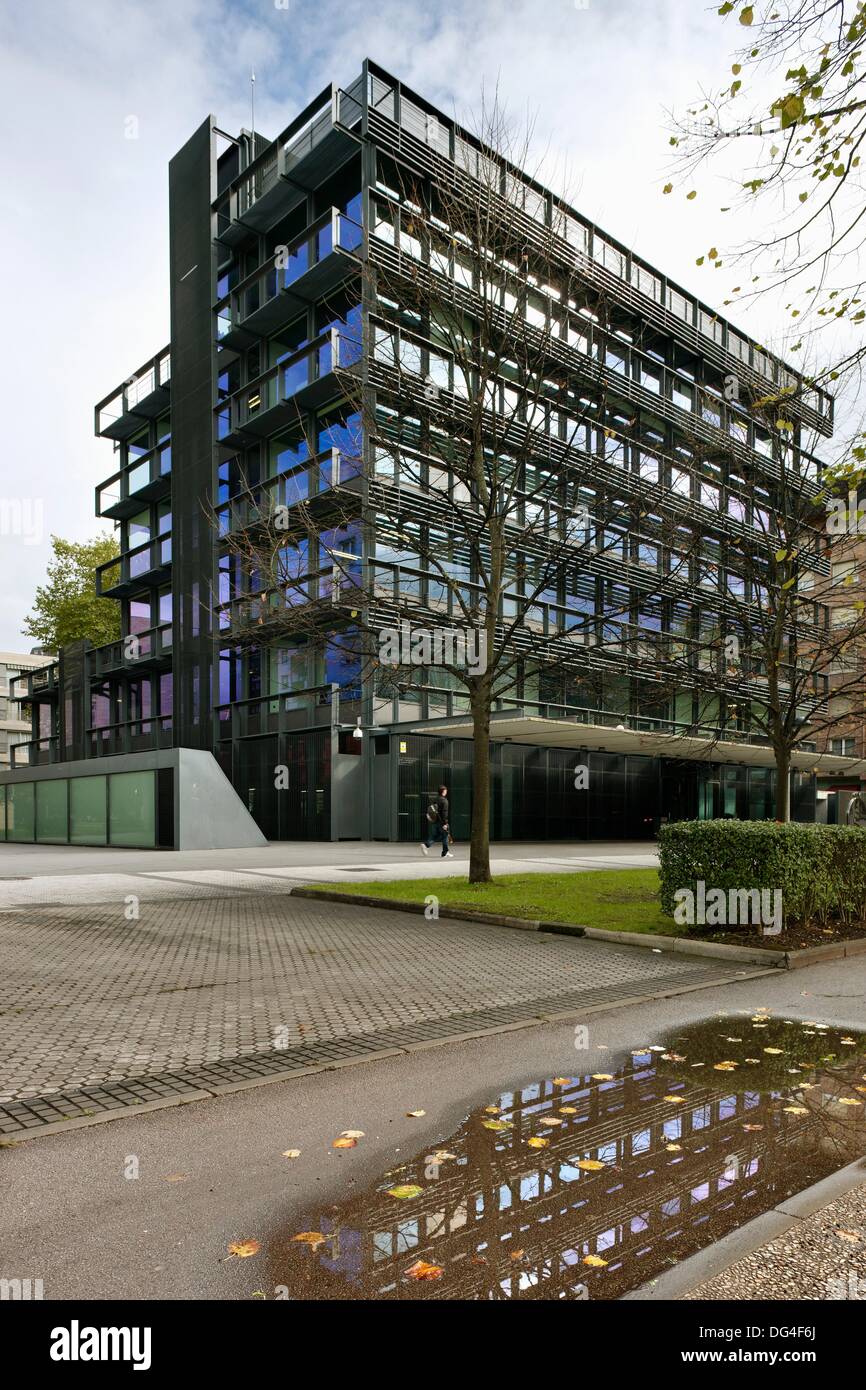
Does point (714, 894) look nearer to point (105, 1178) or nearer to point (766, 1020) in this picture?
point (766, 1020)

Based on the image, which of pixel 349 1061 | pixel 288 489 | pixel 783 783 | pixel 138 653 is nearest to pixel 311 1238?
pixel 349 1061

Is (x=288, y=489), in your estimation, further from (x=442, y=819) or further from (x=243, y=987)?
(x=243, y=987)

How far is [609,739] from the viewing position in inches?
1403

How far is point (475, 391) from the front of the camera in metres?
16.2

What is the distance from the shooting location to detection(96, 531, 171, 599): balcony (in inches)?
1711

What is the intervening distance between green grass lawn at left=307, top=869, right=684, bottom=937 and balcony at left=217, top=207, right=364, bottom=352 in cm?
2314

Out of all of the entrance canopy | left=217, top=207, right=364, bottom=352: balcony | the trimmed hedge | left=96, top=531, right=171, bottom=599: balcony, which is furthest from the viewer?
left=96, top=531, right=171, bottom=599: balcony

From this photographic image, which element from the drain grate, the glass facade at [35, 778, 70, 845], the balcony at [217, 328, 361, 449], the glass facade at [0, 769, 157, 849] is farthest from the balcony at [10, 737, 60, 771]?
the drain grate

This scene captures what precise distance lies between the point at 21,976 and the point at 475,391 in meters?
12.3

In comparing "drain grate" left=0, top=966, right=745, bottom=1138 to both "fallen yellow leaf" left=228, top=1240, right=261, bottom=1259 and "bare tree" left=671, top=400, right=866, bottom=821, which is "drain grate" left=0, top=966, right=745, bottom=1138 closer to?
"fallen yellow leaf" left=228, top=1240, right=261, bottom=1259

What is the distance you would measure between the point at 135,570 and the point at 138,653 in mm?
4608

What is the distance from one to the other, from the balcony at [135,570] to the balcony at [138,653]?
238cm

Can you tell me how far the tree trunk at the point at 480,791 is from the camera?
14.8 metres
